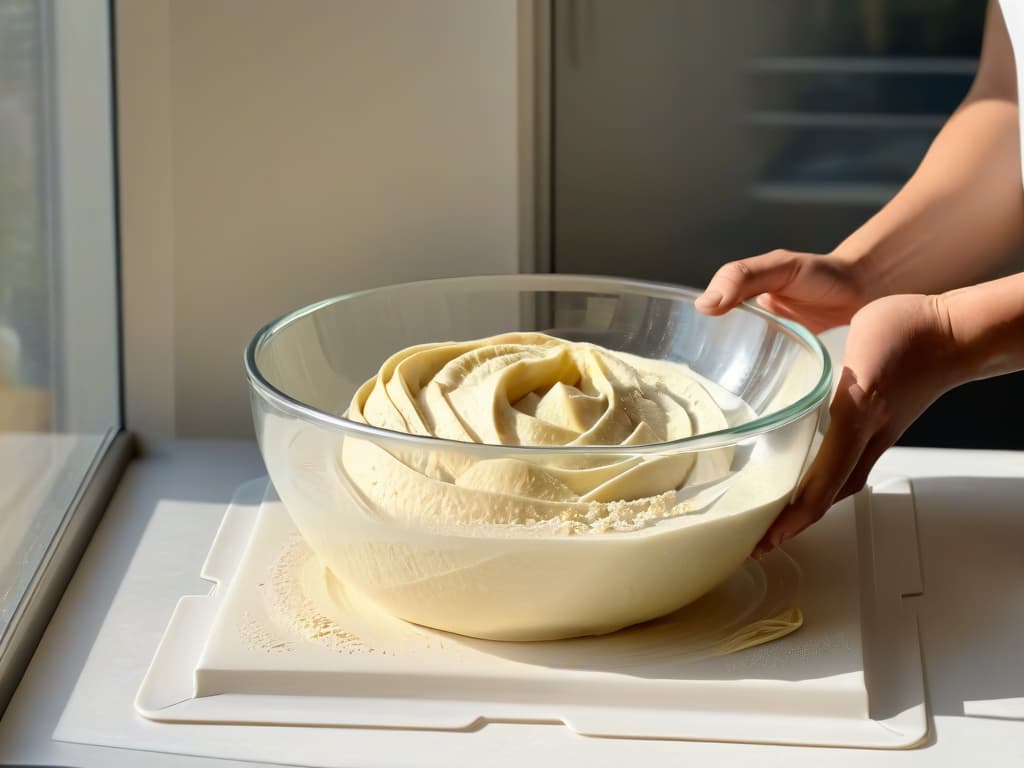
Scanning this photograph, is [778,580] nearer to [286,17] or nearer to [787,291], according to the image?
[787,291]

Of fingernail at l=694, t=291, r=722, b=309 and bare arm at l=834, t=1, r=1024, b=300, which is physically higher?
bare arm at l=834, t=1, r=1024, b=300

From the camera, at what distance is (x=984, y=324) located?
2.79ft

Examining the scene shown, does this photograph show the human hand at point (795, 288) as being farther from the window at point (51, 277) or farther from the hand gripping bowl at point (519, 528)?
the window at point (51, 277)

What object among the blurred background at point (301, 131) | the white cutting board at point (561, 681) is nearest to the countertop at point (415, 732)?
the white cutting board at point (561, 681)

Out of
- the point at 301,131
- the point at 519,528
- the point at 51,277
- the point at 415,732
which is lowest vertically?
the point at 415,732

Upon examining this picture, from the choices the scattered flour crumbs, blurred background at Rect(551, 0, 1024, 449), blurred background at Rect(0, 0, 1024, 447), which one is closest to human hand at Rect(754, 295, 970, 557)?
the scattered flour crumbs

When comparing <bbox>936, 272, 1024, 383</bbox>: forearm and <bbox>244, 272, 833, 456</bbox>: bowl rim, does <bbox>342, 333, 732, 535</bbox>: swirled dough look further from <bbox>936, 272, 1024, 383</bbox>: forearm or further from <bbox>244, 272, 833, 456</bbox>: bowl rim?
<bbox>936, 272, 1024, 383</bbox>: forearm

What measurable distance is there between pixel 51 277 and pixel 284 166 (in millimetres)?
228

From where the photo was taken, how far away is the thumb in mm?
918

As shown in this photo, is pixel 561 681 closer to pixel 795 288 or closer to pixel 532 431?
pixel 532 431


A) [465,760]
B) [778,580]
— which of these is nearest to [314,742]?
[465,760]

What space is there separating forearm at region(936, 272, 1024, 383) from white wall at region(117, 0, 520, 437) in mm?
419

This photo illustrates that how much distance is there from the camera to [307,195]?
1144mm

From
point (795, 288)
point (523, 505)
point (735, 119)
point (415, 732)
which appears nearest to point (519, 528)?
point (523, 505)
